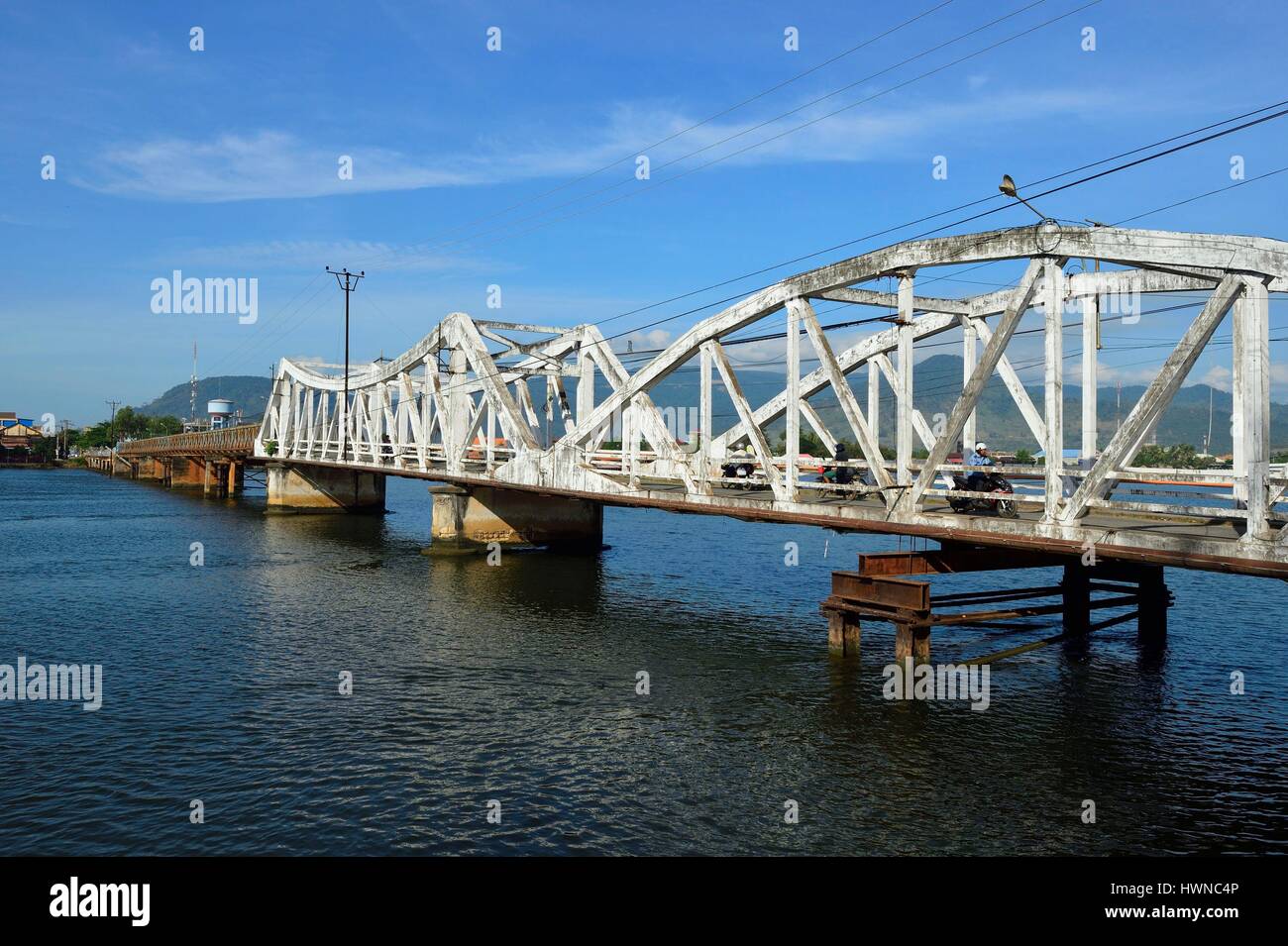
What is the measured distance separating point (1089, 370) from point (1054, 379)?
215cm

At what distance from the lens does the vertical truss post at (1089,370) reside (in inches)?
740

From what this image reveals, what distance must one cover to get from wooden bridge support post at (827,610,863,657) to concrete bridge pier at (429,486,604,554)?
995 inches

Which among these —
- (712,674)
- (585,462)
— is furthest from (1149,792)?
(585,462)

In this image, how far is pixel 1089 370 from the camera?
1894 cm

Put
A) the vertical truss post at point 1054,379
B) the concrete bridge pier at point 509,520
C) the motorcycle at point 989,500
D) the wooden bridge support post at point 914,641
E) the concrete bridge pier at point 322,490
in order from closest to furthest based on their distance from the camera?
the vertical truss post at point 1054,379, the motorcycle at point 989,500, the wooden bridge support post at point 914,641, the concrete bridge pier at point 509,520, the concrete bridge pier at point 322,490

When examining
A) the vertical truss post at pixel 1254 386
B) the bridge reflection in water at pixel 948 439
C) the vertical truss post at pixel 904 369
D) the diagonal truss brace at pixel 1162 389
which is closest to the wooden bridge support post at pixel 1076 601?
the bridge reflection in water at pixel 948 439

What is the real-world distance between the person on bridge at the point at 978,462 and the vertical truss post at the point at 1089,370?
2.71 meters

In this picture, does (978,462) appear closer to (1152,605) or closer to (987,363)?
(987,363)

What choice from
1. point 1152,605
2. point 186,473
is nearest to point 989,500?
point 1152,605

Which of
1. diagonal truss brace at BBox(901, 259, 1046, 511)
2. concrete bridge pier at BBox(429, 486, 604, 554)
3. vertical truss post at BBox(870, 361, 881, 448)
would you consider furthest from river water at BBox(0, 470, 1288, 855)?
concrete bridge pier at BBox(429, 486, 604, 554)

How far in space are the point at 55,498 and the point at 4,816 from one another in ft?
319

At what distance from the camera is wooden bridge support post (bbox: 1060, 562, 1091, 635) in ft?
87.7

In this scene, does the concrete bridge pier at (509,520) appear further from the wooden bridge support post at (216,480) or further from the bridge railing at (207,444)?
the wooden bridge support post at (216,480)
